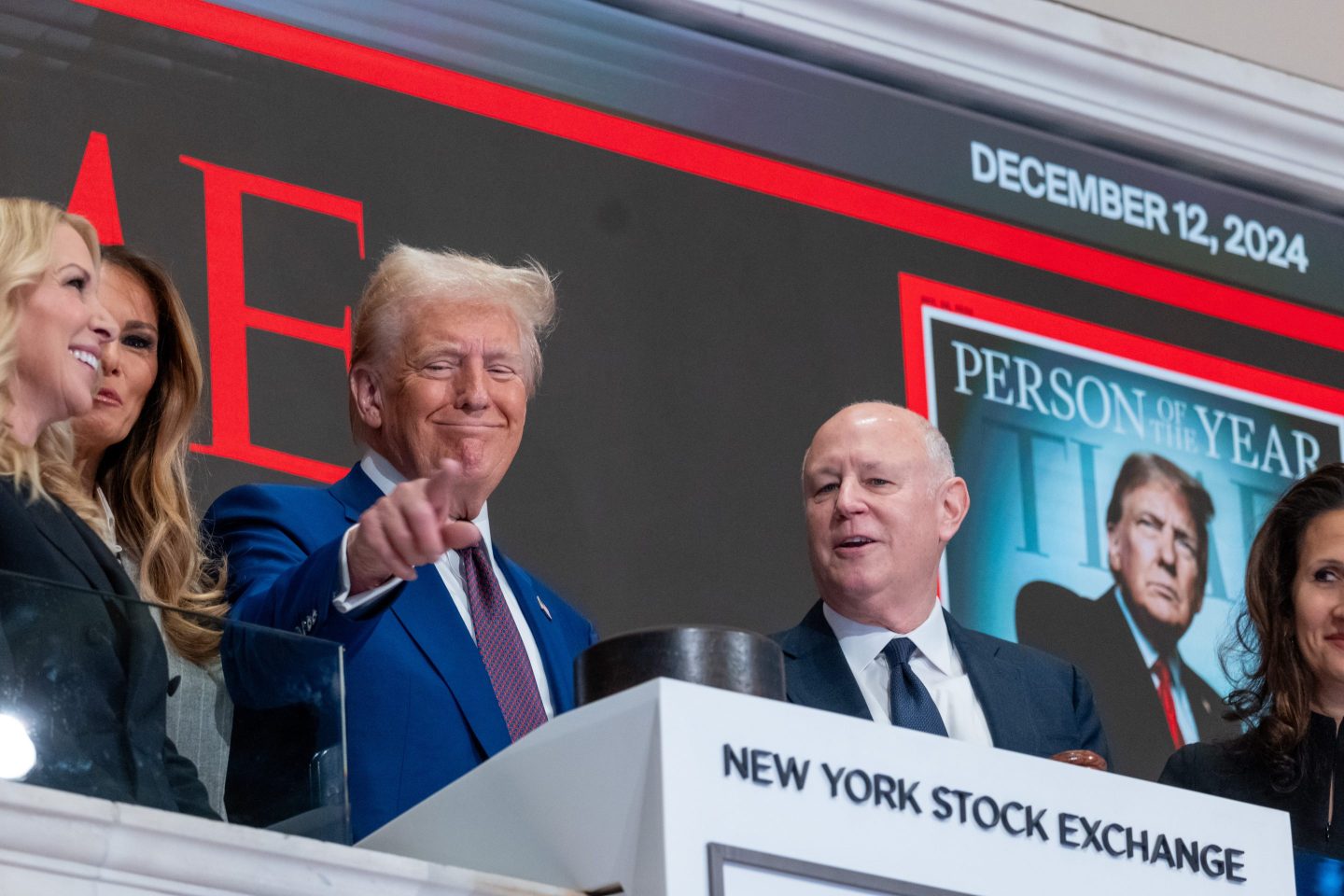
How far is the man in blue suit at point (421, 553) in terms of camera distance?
2.32 meters

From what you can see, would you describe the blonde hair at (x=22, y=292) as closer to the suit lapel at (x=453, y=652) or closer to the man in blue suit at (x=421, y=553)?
the man in blue suit at (x=421, y=553)

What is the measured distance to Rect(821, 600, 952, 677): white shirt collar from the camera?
124 inches

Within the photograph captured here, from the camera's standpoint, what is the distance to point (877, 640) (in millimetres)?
3166

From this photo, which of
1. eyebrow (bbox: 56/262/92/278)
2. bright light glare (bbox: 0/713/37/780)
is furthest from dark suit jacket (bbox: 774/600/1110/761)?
bright light glare (bbox: 0/713/37/780)

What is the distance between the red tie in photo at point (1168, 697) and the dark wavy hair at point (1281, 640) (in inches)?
37.0

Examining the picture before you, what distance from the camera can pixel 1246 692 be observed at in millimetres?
3273

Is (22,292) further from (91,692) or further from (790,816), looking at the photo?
(790,816)

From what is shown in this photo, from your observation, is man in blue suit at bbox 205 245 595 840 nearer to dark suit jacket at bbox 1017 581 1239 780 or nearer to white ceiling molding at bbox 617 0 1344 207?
white ceiling molding at bbox 617 0 1344 207

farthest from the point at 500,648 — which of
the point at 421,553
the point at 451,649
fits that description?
the point at 421,553

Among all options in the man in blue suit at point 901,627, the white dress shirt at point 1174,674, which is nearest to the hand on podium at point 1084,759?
the man in blue suit at point 901,627

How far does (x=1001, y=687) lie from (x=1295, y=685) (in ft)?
1.50

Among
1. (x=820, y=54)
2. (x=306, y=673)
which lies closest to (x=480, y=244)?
(x=820, y=54)

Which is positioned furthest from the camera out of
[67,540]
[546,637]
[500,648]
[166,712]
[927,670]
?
[927,670]

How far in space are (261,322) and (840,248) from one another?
1297 millimetres
